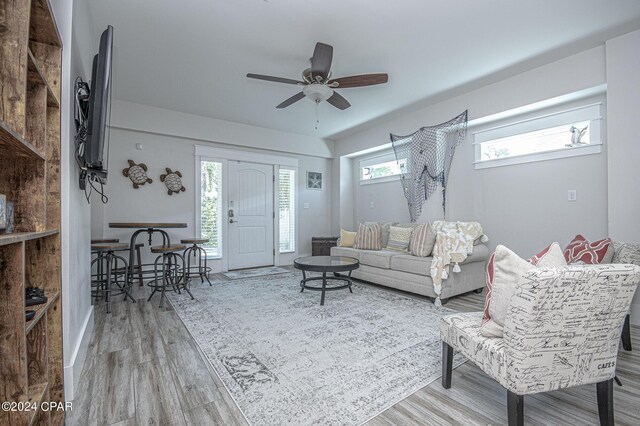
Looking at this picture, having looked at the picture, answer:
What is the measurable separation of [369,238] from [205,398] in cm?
335

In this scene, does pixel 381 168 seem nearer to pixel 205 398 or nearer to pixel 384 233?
pixel 384 233

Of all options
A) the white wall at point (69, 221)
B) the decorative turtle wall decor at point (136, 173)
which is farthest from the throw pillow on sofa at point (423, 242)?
the decorative turtle wall decor at point (136, 173)

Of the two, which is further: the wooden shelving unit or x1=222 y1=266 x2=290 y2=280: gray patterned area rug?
x1=222 y1=266 x2=290 y2=280: gray patterned area rug

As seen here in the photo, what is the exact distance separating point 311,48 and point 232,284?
3.23m

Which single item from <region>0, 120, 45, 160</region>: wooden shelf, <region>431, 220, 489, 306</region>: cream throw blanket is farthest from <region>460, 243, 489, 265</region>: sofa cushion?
<region>0, 120, 45, 160</region>: wooden shelf

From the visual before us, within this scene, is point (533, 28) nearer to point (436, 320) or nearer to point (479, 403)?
point (436, 320)

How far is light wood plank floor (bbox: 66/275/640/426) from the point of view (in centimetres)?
149

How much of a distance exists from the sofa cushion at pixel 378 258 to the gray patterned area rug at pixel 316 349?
1.39 feet

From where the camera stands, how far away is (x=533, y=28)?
268cm

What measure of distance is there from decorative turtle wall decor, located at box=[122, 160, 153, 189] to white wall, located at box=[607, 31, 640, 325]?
573 cm

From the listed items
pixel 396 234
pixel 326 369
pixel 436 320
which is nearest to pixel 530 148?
pixel 396 234

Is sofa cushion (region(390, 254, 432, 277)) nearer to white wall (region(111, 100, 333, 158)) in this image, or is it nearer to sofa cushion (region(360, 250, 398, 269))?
sofa cushion (region(360, 250, 398, 269))

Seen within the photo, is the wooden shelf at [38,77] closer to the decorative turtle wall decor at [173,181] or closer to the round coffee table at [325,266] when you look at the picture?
the round coffee table at [325,266]

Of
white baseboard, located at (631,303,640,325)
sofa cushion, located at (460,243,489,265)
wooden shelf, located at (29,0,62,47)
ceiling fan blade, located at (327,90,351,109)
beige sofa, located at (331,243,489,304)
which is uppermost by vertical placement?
ceiling fan blade, located at (327,90,351,109)
